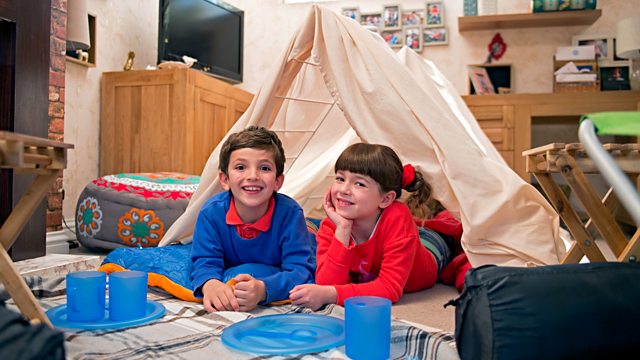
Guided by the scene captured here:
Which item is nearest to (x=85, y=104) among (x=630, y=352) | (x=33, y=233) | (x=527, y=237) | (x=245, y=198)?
(x=33, y=233)

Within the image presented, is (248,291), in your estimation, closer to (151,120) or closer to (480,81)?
(151,120)

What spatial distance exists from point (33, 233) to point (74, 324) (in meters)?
1.01

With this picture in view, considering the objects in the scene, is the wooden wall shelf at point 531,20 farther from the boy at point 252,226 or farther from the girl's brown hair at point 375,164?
the boy at point 252,226

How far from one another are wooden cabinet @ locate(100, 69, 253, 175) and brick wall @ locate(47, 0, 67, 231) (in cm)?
75

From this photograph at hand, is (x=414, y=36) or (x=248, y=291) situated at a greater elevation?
(x=414, y=36)

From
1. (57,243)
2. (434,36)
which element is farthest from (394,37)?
(57,243)

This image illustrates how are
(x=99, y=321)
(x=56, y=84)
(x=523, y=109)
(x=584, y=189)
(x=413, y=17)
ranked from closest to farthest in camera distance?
(x=99, y=321)
(x=584, y=189)
(x=56, y=84)
(x=523, y=109)
(x=413, y=17)

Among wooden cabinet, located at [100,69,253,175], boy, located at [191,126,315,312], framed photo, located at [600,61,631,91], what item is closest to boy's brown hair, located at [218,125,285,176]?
boy, located at [191,126,315,312]

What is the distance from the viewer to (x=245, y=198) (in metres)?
1.49

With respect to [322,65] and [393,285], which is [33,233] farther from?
[393,285]

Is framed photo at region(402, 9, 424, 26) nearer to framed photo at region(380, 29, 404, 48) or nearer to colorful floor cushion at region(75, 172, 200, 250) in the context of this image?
framed photo at region(380, 29, 404, 48)

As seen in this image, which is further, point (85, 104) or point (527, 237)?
point (85, 104)

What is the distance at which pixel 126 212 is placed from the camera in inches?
99.7

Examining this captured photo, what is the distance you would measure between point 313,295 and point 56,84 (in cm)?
200
